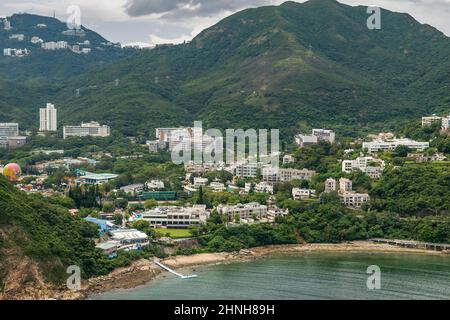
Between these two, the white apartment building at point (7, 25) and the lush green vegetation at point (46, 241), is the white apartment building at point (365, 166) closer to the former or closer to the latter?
the lush green vegetation at point (46, 241)

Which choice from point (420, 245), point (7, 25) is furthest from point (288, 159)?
point (7, 25)

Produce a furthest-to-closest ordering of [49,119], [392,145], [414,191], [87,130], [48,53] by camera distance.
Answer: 1. [48,53]
2. [49,119]
3. [87,130]
4. [392,145]
5. [414,191]

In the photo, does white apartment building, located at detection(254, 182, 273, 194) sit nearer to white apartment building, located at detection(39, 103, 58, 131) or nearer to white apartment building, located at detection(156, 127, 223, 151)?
white apartment building, located at detection(156, 127, 223, 151)

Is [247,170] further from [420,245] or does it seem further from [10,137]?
[10,137]

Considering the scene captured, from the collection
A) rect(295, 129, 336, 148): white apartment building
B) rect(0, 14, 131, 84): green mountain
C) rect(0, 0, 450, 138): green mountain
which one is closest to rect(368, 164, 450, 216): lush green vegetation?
rect(295, 129, 336, 148): white apartment building

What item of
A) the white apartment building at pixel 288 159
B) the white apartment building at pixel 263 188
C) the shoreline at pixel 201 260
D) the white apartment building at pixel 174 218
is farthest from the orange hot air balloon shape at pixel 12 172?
the shoreline at pixel 201 260
